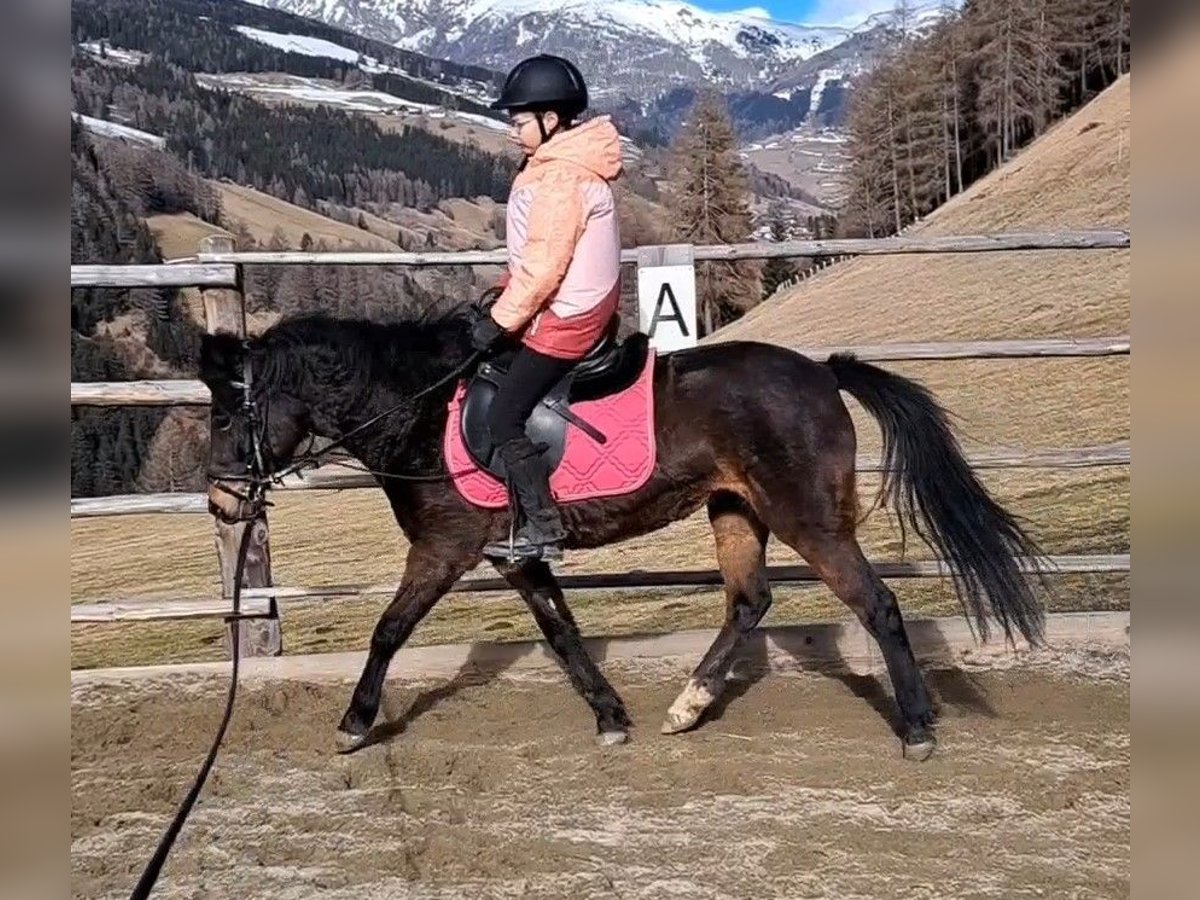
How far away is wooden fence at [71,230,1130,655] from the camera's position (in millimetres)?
4797

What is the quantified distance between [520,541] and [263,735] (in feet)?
4.83

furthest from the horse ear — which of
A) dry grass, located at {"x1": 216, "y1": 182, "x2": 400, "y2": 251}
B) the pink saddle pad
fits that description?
dry grass, located at {"x1": 216, "y1": 182, "x2": 400, "y2": 251}

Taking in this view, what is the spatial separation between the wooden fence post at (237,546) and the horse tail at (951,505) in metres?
2.79

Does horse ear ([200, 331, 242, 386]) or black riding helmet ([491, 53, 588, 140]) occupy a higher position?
black riding helmet ([491, 53, 588, 140])

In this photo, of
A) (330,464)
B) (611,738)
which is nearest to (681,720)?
(611,738)

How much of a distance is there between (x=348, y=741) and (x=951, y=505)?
2.57 meters

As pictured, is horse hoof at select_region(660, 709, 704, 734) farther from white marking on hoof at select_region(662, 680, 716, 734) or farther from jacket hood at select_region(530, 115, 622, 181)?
jacket hood at select_region(530, 115, 622, 181)

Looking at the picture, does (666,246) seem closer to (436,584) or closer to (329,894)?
(436,584)

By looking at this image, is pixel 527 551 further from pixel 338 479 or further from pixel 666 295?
pixel 666 295

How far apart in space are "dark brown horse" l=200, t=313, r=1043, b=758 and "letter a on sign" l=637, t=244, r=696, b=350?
2.42 ft

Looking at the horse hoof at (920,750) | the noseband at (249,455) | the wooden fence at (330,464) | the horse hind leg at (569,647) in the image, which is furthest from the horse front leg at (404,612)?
the horse hoof at (920,750)

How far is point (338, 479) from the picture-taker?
5086 millimetres

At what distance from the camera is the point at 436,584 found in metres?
4.13
